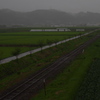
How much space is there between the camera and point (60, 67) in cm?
4009

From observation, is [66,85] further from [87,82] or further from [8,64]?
[8,64]

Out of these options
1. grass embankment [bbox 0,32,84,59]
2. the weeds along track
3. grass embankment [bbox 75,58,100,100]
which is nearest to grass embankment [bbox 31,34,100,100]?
grass embankment [bbox 75,58,100,100]

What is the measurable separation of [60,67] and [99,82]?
14.2 m

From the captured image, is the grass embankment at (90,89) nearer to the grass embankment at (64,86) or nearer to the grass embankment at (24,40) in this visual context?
the grass embankment at (64,86)

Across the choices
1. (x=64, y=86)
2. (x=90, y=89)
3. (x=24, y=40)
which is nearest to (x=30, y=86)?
(x=64, y=86)

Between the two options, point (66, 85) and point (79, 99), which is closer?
point (79, 99)

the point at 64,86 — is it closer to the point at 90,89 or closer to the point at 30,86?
the point at 90,89

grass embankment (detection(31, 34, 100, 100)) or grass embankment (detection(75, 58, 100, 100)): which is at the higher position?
grass embankment (detection(75, 58, 100, 100))

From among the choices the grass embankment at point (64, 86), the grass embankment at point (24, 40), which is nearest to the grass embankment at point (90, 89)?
the grass embankment at point (64, 86)

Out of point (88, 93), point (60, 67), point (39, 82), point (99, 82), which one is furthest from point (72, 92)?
point (60, 67)

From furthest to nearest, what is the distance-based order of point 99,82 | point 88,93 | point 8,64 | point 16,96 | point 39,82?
1. point 8,64
2. point 39,82
3. point 99,82
4. point 16,96
5. point 88,93

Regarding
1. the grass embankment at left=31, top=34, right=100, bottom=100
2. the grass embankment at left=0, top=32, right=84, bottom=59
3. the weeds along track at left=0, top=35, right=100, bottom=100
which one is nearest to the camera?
the grass embankment at left=31, top=34, right=100, bottom=100

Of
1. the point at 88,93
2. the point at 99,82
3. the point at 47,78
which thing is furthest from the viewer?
the point at 47,78

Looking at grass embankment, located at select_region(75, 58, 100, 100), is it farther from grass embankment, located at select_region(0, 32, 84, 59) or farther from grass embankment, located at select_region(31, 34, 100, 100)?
grass embankment, located at select_region(0, 32, 84, 59)
